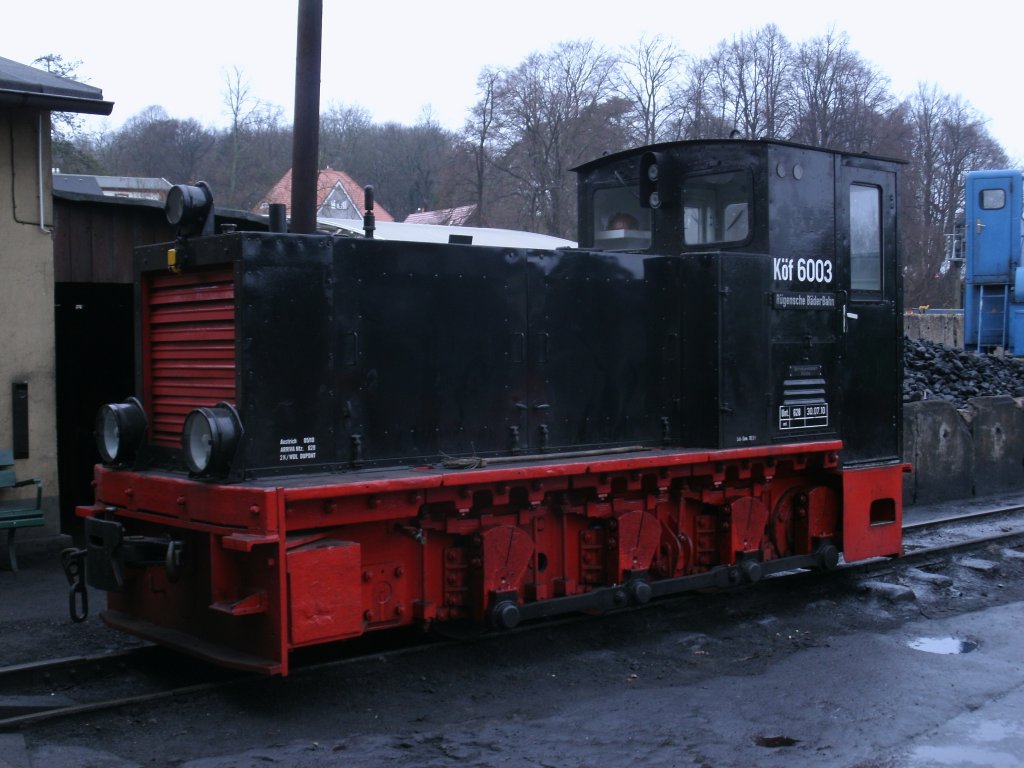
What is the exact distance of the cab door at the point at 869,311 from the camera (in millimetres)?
8008

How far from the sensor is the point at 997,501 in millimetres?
13602

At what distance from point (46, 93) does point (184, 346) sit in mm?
3967

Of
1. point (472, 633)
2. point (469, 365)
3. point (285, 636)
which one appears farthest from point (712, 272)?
point (285, 636)

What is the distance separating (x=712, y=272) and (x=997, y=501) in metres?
8.46

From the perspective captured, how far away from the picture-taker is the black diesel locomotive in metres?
5.40

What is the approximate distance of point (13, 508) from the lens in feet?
28.4

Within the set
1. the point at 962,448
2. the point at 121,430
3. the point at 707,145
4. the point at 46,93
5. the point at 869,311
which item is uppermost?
the point at 46,93

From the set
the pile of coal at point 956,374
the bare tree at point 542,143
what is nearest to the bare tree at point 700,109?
the bare tree at point 542,143

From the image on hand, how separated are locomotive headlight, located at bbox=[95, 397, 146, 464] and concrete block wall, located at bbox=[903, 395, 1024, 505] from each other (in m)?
9.53

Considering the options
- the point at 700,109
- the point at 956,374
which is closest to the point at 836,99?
the point at 700,109

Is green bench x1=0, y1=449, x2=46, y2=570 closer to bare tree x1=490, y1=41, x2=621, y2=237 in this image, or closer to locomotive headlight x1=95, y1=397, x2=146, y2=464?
locomotive headlight x1=95, y1=397, x2=146, y2=464

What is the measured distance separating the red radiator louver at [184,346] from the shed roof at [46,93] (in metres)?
3.36

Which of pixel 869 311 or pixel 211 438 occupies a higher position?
pixel 869 311

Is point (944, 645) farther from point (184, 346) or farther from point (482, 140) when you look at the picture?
point (482, 140)
